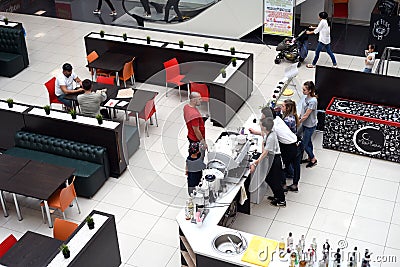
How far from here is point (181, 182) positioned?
995 cm

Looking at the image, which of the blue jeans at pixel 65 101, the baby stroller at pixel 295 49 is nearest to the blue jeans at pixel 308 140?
the baby stroller at pixel 295 49

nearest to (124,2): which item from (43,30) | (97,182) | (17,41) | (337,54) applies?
(43,30)

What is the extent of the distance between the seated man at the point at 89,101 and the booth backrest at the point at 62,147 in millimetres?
730

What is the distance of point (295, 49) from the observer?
1341 cm

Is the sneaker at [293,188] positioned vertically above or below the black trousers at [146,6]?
below

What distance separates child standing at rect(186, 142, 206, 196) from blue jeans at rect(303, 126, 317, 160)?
1.78 metres

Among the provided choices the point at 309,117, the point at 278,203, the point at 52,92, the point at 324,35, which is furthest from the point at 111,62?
the point at 278,203

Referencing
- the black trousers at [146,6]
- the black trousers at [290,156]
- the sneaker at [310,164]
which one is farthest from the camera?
the black trousers at [146,6]

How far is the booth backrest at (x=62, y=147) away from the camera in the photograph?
9883 millimetres

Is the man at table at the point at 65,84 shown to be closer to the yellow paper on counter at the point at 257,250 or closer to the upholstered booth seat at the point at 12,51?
the upholstered booth seat at the point at 12,51

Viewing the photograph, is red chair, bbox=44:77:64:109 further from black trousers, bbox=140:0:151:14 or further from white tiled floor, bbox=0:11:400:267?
black trousers, bbox=140:0:151:14

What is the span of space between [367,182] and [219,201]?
2.95 m

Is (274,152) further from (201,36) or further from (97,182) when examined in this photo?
(201,36)

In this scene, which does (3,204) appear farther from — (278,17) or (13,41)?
(278,17)
